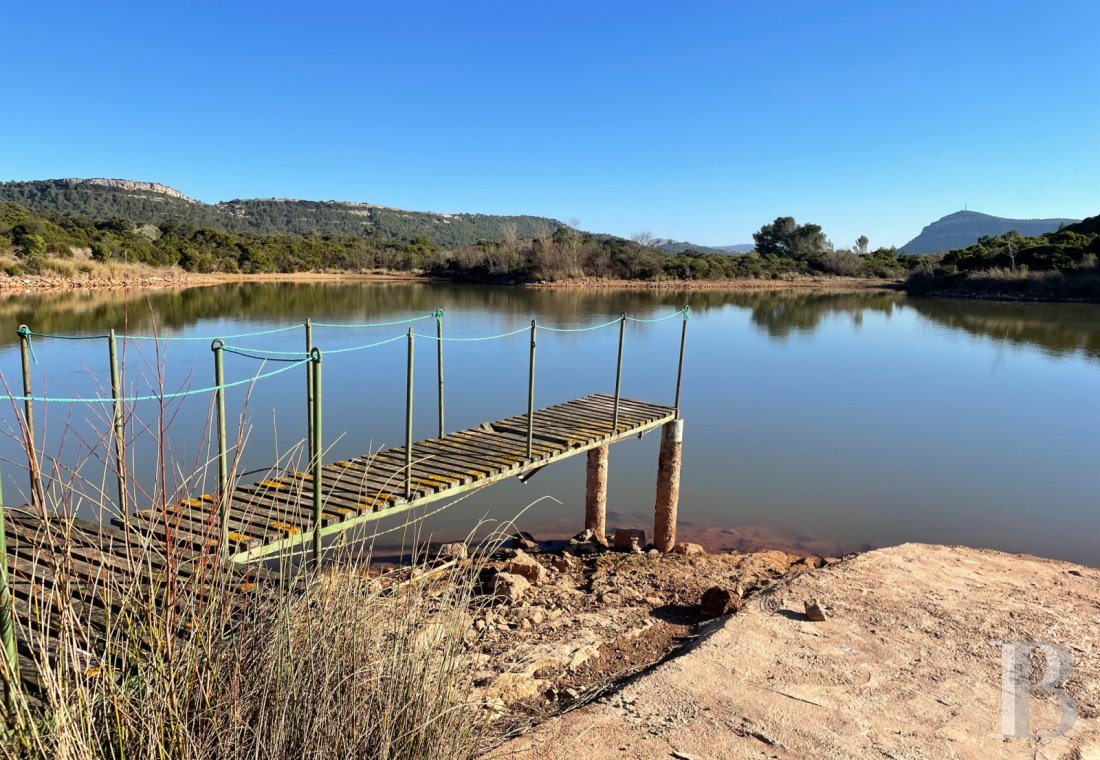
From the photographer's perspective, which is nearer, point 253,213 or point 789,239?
point 789,239

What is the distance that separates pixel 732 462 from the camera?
10.6 meters

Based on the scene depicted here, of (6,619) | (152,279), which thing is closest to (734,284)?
(152,279)

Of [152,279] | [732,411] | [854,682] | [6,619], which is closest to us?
[6,619]

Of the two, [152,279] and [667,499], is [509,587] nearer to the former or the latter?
[667,499]

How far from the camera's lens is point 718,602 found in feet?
17.5

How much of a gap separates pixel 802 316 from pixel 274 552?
3119 centimetres

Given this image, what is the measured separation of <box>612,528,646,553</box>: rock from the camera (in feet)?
23.6

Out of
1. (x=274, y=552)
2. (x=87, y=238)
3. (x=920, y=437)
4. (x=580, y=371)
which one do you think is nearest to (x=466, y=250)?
(x=87, y=238)

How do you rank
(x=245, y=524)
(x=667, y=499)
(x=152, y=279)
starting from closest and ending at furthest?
(x=245, y=524) < (x=667, y=499) < (x=152, y=279)

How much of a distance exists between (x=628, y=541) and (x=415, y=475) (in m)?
2.53

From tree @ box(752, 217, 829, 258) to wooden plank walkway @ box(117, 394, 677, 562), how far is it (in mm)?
61996

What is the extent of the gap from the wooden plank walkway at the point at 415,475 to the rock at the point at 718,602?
1.78 m

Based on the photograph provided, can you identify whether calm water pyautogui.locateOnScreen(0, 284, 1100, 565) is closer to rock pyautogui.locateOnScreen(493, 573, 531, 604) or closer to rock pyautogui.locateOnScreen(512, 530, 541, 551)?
rock pyautogui.locateOnScreen(512, 530, 541, 551)

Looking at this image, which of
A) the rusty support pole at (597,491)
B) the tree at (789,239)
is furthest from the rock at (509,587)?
the tree at (789,239)
